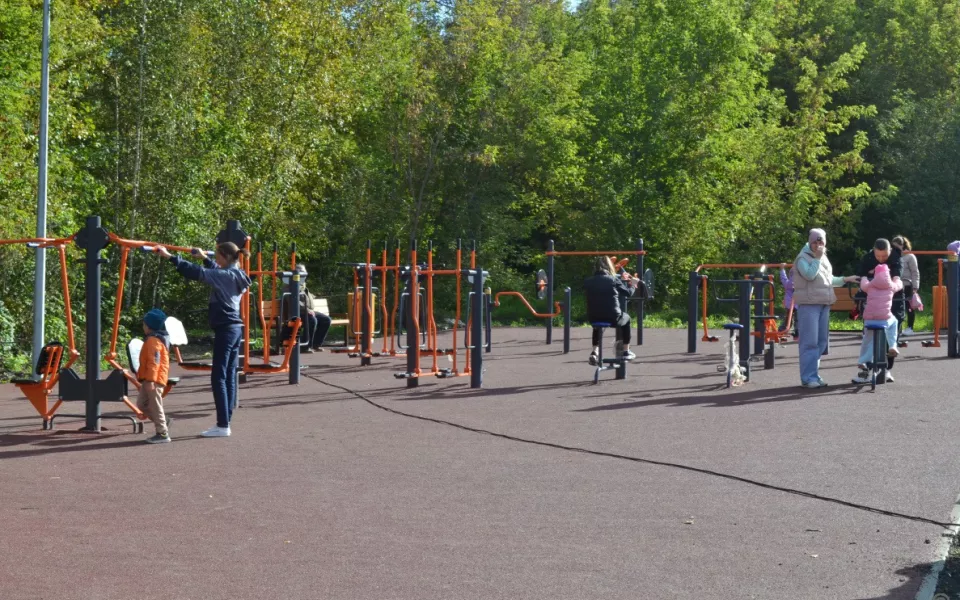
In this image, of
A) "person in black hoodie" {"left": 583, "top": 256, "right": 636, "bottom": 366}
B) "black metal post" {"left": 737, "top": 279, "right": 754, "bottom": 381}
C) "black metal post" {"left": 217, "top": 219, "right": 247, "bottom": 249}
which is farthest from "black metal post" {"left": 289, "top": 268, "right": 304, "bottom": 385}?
"black metal post" {"left": 737, "top": 279, "right": 754, "bottom": 381}

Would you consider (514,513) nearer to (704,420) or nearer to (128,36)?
(704,420)

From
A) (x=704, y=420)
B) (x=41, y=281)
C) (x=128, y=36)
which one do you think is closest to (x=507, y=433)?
(x=704, y=420)

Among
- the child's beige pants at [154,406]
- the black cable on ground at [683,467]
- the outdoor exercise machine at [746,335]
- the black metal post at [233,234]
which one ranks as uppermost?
the black metal post at [233,234]

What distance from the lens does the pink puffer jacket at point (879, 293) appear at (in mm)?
15680

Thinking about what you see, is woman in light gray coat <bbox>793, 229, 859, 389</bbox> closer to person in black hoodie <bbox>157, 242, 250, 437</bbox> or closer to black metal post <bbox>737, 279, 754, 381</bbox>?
black metal post <bbox>737, 279, 754, 381</bbox>

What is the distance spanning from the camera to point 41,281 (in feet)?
65.0

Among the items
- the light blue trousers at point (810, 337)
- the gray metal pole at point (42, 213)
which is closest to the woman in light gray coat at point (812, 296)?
the light blue trousers at point (810, 337)

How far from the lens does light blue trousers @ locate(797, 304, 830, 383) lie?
15258 millimetres

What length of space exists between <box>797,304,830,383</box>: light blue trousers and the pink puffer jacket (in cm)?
58

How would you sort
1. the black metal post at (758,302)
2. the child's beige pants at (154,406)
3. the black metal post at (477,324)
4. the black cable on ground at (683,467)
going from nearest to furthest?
the black cable on ground at (683,467)
the child's beige pants at (154,406)
the black metal post at (477,324)
the black metal post at (758,302)

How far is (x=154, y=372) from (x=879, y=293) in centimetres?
908

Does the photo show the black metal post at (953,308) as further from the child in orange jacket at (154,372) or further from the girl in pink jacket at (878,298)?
the child in orange jacket at (154,372)

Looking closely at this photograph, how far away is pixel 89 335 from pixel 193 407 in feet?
7.65

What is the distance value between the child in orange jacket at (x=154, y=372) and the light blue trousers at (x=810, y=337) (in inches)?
306
